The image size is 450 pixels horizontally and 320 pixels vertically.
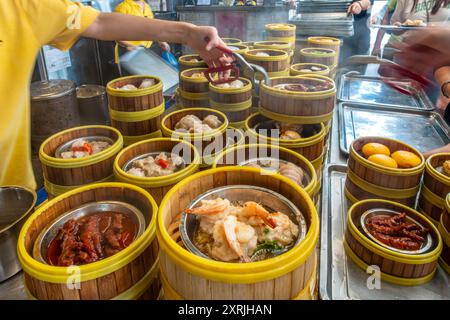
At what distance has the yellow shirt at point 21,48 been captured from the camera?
2.14 m

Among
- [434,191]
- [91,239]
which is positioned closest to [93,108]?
[91,239]

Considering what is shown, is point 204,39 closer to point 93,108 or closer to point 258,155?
point 258,155

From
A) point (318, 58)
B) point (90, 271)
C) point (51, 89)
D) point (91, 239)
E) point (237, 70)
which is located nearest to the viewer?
point (90, 271)

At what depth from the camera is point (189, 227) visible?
1654 mm

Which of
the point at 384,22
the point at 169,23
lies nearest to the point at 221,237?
the point at 169,23

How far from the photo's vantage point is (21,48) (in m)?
2.20

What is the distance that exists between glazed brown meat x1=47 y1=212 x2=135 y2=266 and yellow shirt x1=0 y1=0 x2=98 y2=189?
1057mm

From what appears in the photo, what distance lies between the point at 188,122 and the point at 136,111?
1.67 feet

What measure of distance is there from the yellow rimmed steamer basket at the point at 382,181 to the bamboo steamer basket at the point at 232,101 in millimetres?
1220

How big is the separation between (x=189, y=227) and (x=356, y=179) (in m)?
1.72

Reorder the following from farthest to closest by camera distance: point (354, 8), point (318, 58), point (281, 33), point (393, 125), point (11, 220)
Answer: point (354, 8) < point (281, 33) < point (318, 58) < point (393, 125) < point (11, 220)

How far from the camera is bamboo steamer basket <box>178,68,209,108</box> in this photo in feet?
12.1

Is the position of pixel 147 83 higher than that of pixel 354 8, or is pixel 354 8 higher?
pixel 354 8

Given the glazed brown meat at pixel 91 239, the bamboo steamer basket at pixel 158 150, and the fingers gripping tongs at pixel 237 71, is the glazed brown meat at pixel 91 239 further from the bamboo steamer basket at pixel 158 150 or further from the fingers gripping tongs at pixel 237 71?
the fingers gripping tongs at pixel 237 71
